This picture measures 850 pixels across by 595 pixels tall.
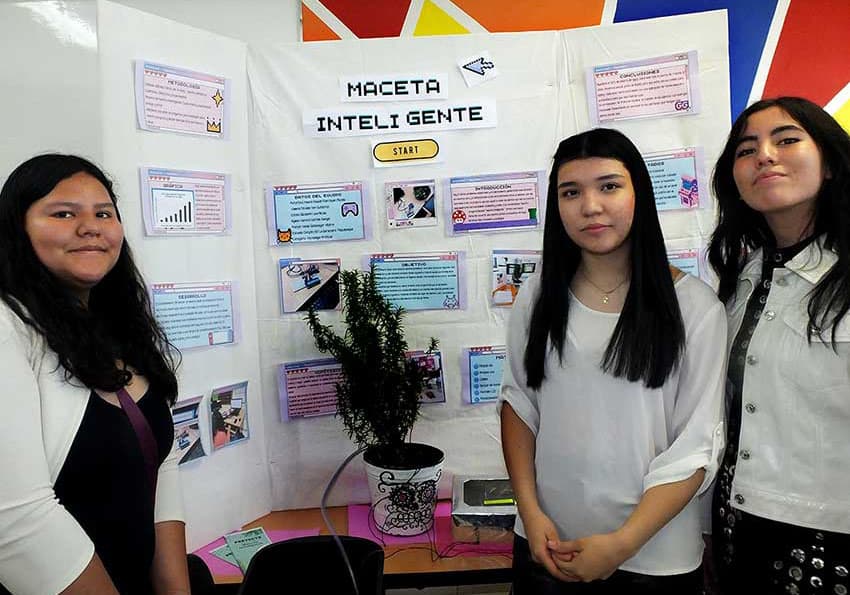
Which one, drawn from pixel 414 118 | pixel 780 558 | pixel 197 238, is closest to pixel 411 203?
pixel 414 118

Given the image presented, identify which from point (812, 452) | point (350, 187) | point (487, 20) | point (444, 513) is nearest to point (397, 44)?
point (487, 20)

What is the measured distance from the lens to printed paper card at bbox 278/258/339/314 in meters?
2.14

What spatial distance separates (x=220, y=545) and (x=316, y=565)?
1.49ft

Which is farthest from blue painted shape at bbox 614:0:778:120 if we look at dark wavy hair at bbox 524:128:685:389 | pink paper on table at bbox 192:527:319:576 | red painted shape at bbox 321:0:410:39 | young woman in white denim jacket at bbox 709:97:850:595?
pink paper on table at bbox 192:527:319:576

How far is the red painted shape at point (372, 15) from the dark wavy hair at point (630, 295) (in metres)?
1.09

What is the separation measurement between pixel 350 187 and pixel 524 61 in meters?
0.70

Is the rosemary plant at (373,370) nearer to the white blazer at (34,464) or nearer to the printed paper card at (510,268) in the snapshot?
the printed paper card at (510,268)

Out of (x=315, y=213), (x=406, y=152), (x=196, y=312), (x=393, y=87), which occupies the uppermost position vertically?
(x=393, y=87)

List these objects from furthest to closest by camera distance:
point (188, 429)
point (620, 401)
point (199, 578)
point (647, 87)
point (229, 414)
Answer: point (647, 87), point (229, 414), point (188, 429), point (199, 578), point (620, 401)

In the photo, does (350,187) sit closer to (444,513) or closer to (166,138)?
(166,138)

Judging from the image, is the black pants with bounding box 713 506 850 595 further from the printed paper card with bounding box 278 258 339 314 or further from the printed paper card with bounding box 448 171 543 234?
the printed paper card with bounding box 278 258 339 314

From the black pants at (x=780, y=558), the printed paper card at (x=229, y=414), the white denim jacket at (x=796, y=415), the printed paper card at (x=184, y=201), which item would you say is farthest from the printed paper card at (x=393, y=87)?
the black pants at (x=780, y=558)

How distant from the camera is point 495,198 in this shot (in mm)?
2162

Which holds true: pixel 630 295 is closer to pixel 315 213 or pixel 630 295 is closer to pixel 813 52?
pixel 315 213
